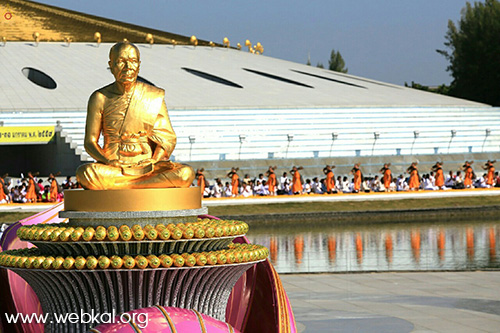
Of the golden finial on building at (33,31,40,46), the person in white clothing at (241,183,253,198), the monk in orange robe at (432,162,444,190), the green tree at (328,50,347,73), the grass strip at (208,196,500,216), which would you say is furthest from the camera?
the green tree at (328,50,347,73)

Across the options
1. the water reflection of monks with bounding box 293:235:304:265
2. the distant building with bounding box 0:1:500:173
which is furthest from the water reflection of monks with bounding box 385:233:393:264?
the distant building with bounding box 0:1:500:173

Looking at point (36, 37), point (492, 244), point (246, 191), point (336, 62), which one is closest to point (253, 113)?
point (246, 191)

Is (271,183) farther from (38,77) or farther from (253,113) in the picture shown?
(38,77)

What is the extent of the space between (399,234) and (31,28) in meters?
26.2

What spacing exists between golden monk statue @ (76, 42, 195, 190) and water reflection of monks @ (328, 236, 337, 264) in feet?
26.7

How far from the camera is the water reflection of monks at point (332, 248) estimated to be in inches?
507

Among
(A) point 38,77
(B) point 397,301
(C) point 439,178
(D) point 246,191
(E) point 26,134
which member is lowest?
(B) point 397,301

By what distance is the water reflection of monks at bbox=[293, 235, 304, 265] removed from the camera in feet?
41.6

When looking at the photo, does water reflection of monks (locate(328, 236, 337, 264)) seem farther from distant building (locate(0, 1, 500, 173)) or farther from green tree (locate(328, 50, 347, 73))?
green tree (locate(328, 50, 347, 73))

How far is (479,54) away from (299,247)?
39.8m

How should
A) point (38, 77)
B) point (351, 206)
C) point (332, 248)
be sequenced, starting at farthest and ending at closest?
point (38, 77), point (351, 206), point (332, 248)

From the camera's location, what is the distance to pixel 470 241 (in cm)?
1454

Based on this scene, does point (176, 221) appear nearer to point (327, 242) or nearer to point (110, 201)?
point (110, 201)

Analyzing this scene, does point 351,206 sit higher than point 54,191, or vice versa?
point 54,191
